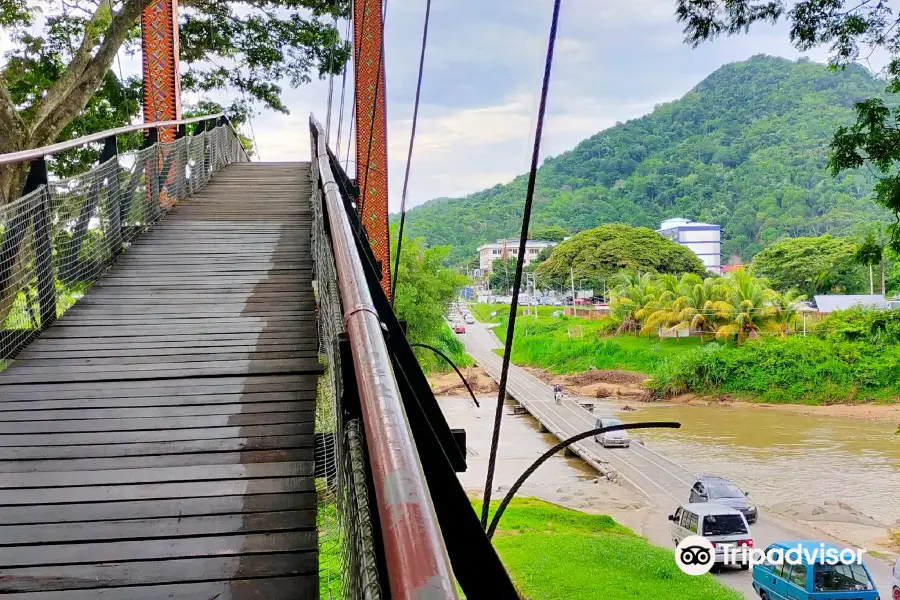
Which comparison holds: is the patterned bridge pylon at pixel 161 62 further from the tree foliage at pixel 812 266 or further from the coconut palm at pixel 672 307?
the tree foliage at pixel 812 266

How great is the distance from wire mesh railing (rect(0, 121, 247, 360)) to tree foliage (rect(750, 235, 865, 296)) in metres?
34.9

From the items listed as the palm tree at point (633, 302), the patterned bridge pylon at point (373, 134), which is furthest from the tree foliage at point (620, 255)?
the patterned bridge pylon at point (373, 134)

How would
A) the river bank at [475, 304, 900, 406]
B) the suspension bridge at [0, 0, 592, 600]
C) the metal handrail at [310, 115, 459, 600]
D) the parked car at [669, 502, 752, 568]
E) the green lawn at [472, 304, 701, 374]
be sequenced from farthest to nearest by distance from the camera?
the green lawn at [472, 304, 701, 374] → the river bank at [475, 304, 900, 406] → the parked car at [669, 502, 752, 568] → the suspension bridge at [0, 0, 592, 600] → the metal handrail at [310, 115, 459, 600]

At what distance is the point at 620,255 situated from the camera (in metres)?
39.3

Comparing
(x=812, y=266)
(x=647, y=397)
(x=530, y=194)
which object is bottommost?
(x=647, y=397)

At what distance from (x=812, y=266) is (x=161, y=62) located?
3502cm

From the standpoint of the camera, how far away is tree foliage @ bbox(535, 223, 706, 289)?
39.2 meters

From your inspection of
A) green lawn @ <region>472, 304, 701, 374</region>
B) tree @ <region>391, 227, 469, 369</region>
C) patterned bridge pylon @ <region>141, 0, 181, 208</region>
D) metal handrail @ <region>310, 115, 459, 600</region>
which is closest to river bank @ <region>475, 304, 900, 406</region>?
green lawn @ <region>472, 304, 701, 374</region>

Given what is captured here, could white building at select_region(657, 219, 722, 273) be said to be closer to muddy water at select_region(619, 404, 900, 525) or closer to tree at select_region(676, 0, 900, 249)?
muddy water at select_region(619, 404, 900, 525)

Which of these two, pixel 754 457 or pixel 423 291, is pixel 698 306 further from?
pixel 423 291

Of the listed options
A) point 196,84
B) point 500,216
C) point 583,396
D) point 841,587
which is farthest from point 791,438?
point 500,216

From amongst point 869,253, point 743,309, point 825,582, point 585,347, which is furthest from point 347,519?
point 585,347

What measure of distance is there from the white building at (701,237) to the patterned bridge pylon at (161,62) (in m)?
46.3

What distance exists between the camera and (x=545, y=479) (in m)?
17.6
